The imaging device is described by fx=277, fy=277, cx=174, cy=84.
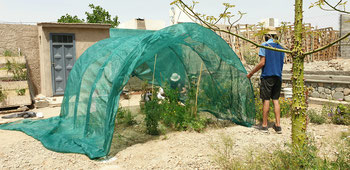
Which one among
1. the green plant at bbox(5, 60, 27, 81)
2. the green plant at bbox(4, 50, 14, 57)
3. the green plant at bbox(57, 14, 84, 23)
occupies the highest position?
the green plant at bbox(57, 14, 84, 23)

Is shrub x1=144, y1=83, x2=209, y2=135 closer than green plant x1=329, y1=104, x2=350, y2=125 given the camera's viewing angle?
Yes

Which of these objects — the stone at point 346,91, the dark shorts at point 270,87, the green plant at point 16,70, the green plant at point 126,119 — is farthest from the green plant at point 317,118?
the green plant at point 16,70

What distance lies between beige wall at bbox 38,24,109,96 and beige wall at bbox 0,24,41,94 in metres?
0.25

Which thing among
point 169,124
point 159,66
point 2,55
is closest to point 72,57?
point 2,55

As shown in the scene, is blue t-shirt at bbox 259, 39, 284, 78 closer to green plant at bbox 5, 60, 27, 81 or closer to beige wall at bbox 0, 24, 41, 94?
green plant at bbox 5, 60, 27, 81

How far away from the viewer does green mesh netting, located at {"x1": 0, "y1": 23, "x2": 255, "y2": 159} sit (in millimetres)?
4352

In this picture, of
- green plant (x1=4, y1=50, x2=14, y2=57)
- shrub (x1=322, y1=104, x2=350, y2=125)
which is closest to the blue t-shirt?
shrub (x1=322, y1=104, x2=350, y2=125)

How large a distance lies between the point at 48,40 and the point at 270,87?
25.3 feet

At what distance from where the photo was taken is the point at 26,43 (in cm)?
964

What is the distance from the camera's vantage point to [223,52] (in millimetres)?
5602

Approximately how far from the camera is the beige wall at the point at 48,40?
948cm

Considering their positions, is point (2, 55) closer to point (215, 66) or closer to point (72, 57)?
point (72, 57)

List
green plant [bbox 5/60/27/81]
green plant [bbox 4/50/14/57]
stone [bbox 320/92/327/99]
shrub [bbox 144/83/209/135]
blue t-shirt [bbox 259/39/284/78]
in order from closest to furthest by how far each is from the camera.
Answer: blue t-shirt [bbox 259/39/284/78] < shrub [bbox 144/83/209/135] < stone [bbox 320/92/327/99] < green plant [bbox 5/60/27/81] < green plant [bbox 4/50/14/57]

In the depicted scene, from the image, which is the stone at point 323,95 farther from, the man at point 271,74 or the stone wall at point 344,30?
the stone wall at point 344,30
